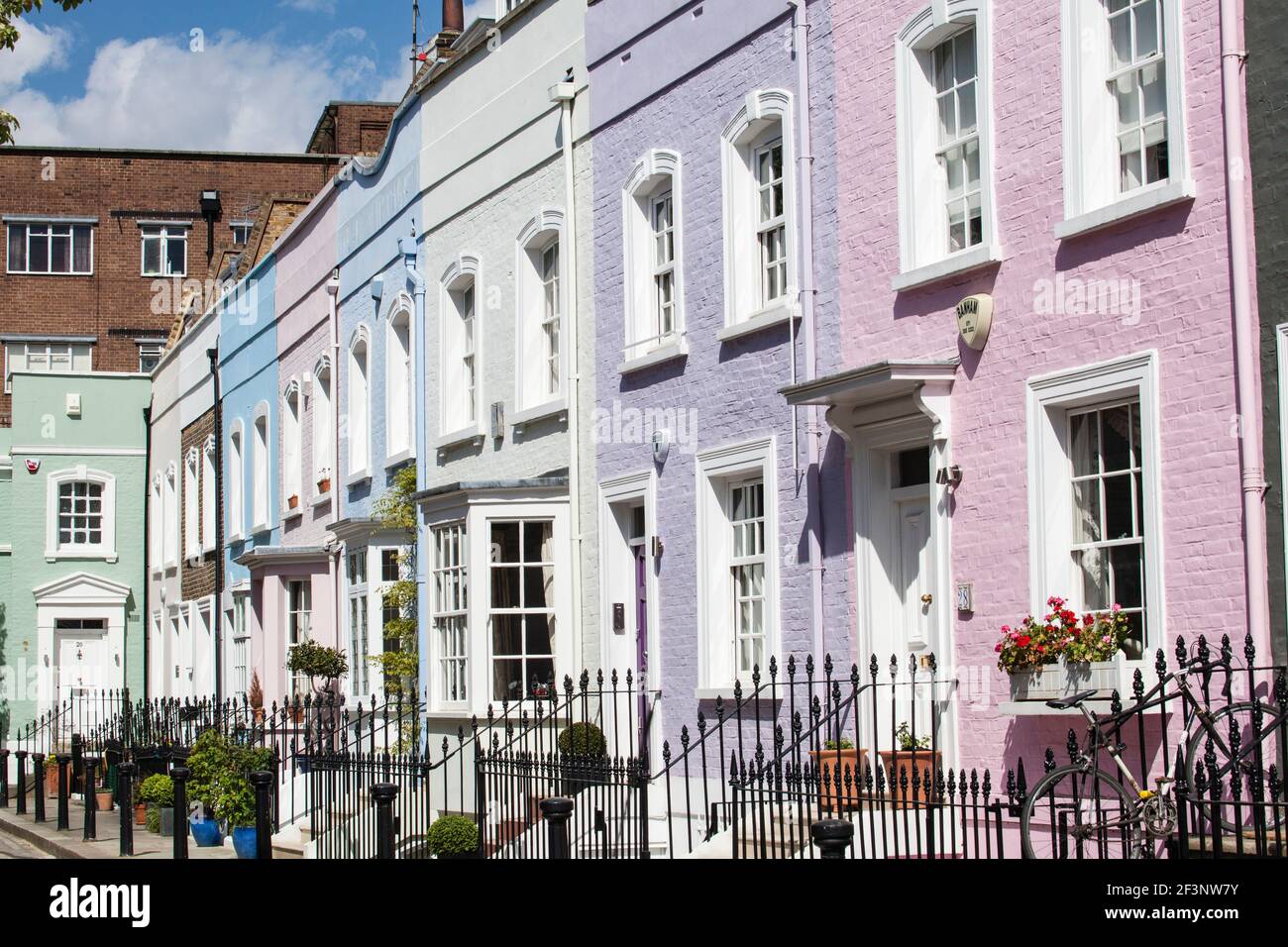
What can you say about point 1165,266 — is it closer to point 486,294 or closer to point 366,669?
point 486,294

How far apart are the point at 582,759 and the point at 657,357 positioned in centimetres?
478

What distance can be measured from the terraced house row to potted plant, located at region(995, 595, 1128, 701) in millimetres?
153

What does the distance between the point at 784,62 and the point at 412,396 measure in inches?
372

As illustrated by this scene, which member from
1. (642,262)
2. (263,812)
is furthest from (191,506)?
(263,812)

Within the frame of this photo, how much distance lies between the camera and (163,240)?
49.3 meters

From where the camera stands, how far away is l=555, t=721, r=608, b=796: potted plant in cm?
1327

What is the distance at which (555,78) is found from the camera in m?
19.4

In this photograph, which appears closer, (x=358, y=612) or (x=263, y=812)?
(x=263, y=812)

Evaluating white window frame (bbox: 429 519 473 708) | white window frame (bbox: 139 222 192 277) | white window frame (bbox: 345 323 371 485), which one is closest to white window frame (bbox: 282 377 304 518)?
white window frame (bbox: 345 323 371 485)

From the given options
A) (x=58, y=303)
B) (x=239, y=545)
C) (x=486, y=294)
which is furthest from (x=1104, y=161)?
(x=58, y=303)

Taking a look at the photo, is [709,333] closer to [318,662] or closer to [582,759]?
[582,759]

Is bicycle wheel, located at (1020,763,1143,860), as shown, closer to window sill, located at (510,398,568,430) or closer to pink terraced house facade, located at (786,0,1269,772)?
pink terraced house facade, located at (786,0,1269,772)

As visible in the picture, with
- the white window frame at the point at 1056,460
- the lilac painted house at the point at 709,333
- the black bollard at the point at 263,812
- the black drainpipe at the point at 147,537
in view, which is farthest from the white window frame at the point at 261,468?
the white window frame at the point at 1056,460

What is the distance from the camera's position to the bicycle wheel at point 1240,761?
9586mm
